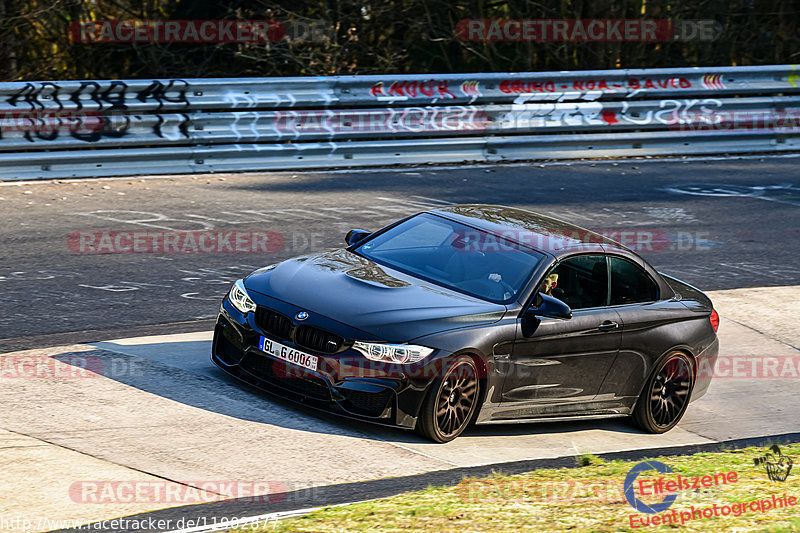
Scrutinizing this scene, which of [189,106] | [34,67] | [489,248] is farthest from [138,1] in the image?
[489,248]

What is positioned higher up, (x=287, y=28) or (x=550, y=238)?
(x=287, y=28)

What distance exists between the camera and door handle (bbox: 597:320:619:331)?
7902 mm

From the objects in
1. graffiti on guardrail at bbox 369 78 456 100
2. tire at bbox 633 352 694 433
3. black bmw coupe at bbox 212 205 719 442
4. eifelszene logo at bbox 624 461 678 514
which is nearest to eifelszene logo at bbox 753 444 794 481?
eifelszene logo at bbox 624 461 678 514

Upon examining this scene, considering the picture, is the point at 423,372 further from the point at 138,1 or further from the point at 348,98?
the point at 138,1

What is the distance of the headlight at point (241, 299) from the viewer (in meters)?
7.65

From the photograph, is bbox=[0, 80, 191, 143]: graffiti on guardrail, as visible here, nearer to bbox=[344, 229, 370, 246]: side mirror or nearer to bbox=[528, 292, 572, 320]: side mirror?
bbox=[344, 229, 370, 246]: side mirror

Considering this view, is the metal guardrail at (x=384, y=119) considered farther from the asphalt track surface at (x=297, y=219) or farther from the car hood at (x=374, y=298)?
the car hood at (x=374, y=298)

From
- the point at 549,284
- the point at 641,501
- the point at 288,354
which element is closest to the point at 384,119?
the point at 549,284

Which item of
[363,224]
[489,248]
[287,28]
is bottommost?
[363,224]

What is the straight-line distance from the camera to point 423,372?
23.0ft

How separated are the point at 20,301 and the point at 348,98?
27.4 ft

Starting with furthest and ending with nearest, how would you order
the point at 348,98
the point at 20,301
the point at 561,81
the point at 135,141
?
the point at 561,81, the point at 348,98, the point at 135,141, the point at 20,301

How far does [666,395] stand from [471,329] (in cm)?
209

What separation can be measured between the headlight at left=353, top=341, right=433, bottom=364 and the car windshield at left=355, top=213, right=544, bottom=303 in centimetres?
84
